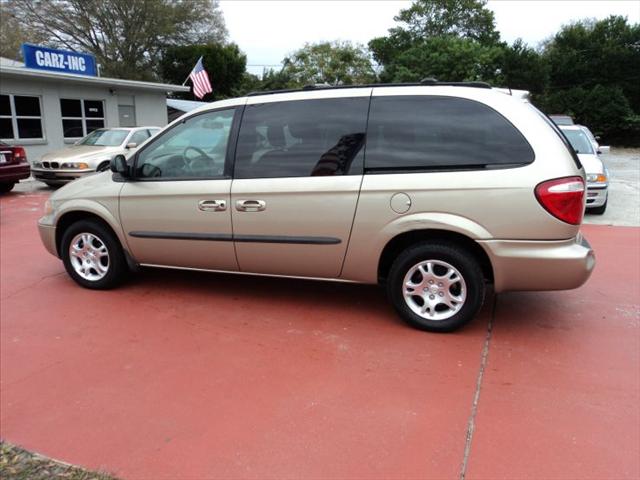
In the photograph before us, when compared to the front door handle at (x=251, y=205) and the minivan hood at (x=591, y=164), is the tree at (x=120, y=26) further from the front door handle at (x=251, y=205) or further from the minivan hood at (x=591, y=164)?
the front door handle at (x=251, y=205)

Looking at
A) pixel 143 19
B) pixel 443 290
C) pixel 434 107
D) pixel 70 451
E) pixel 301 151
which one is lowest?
pixel 70 451

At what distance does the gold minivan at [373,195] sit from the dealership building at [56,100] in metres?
12.9

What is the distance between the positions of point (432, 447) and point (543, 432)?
0.62 metres

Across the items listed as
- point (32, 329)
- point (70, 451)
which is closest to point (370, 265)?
point (70, 451)

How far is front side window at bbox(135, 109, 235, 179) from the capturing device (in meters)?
4.45

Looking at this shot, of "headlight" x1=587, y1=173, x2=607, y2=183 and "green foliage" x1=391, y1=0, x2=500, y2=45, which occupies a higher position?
"green foliage" x1=391, y1=0, x2=500, y2=45

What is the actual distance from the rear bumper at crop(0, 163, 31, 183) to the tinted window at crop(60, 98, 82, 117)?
703 centimetres

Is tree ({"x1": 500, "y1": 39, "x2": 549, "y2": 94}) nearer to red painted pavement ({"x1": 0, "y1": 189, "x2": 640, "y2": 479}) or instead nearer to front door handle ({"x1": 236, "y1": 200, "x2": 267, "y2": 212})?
red painted pavement ({"x1": 0, "y1": 189, "x2": 640, "y2": 479})

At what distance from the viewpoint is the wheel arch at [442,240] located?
386cm

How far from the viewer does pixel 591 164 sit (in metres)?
8.91

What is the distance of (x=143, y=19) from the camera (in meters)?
35.7

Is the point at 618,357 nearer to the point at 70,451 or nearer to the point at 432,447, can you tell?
the point at 432,447

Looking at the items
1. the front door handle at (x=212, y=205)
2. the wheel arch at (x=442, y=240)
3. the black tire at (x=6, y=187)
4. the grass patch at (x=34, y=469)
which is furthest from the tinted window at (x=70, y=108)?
the grass patch at (x=34, y=469)

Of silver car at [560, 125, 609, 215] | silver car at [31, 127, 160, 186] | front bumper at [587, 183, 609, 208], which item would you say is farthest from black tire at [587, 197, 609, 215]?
silver car at [31, 127, 160, 186]
